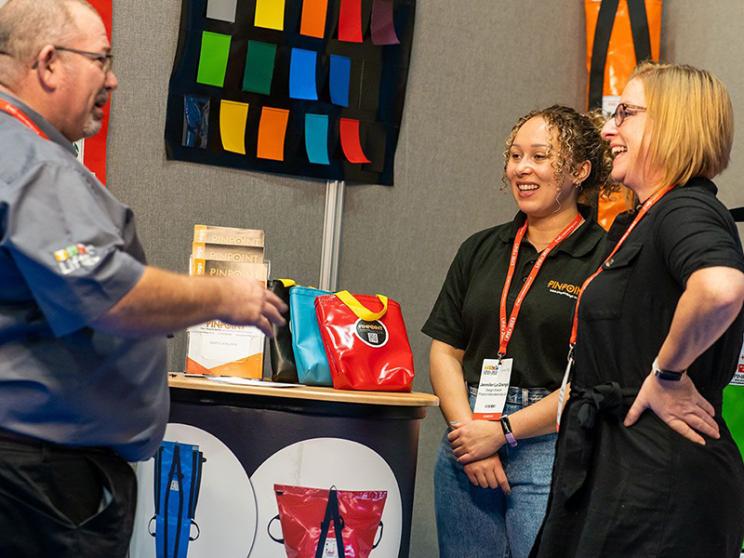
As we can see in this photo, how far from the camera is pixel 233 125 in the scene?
10.00 feet

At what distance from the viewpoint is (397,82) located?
10.8 ft

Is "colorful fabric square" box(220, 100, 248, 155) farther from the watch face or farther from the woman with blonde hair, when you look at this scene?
the watch face

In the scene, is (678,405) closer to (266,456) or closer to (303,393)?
(303,393)

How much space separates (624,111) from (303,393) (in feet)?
3.26

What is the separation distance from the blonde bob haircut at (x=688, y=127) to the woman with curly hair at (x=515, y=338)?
644 millimetres

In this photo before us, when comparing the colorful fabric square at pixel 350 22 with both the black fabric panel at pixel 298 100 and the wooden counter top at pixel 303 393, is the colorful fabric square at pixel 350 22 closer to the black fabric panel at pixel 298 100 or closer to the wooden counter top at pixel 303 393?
the black fabric panel at pixel 298 100

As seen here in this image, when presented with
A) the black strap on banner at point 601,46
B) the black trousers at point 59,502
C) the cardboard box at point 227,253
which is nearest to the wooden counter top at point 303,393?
the cardboard box at point 227,253

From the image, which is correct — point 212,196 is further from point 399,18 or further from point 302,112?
point 399,18

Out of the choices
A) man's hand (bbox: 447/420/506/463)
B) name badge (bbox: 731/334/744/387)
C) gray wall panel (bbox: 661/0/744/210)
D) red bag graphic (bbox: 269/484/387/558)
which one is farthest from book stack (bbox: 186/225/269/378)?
gray wall panel (bbox: 661/0/744/210)

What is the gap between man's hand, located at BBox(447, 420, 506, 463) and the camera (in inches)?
92.6

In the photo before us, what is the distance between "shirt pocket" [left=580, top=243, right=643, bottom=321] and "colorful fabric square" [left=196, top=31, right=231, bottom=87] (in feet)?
5.27

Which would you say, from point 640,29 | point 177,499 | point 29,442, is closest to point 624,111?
point 29,442

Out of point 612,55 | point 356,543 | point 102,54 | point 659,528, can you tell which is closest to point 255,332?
point 356,543

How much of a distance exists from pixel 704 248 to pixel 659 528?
471mm
